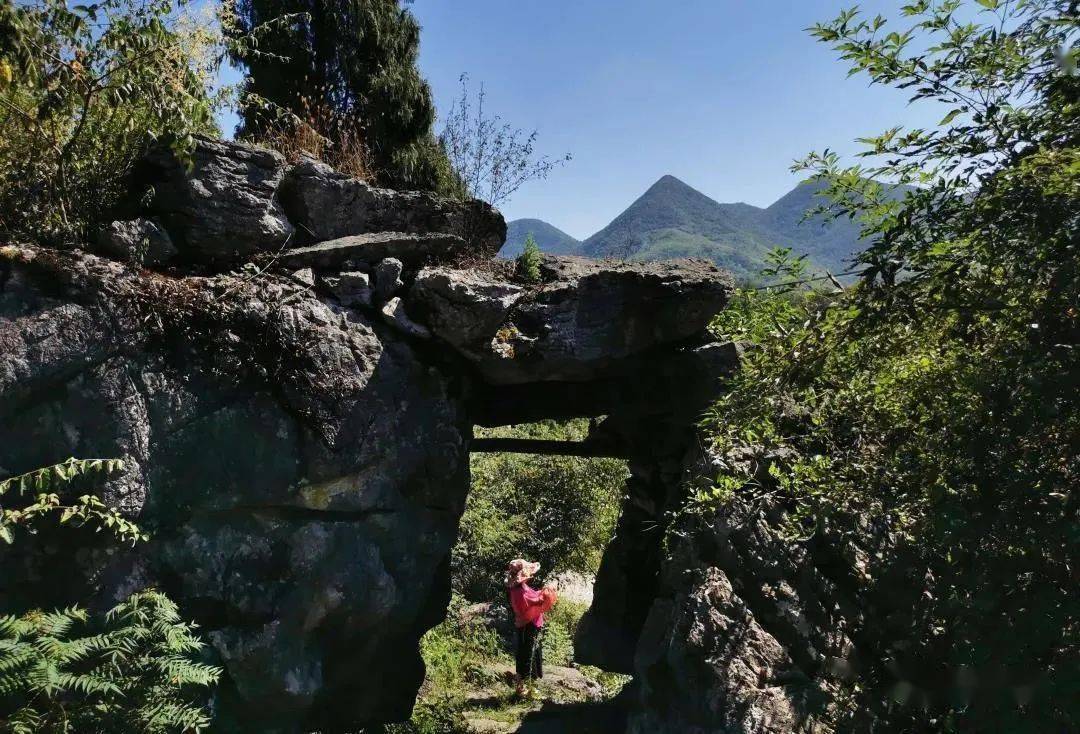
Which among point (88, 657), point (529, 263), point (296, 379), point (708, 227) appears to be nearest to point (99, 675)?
point (88, 657)

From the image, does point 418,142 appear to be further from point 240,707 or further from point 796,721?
point 796,721

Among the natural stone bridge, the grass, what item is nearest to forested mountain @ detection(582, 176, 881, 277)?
the grass

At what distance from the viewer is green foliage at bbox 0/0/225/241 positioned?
4364mm

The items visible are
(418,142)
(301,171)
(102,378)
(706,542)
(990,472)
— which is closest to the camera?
(990,472)

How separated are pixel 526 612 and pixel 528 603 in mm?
117

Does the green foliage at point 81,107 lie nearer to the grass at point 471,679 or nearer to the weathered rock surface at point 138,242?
the weathered rock surface at point 138,242

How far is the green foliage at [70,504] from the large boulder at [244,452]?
0.47 ft

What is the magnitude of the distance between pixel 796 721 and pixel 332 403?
13.3 ft

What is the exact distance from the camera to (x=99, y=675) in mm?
3924

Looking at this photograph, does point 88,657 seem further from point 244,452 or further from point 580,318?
point 580,318

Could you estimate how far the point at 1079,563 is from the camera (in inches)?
96.0

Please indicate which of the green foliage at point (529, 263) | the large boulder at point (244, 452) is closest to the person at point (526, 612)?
the large boulder at point (244, 452)

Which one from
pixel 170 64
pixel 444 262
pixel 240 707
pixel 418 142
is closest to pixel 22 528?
pixel 240 707

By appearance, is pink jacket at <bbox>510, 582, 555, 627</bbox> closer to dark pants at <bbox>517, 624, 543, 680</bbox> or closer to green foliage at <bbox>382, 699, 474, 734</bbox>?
dark pants at <bbox>517, 624, 543, 680</bbox>
